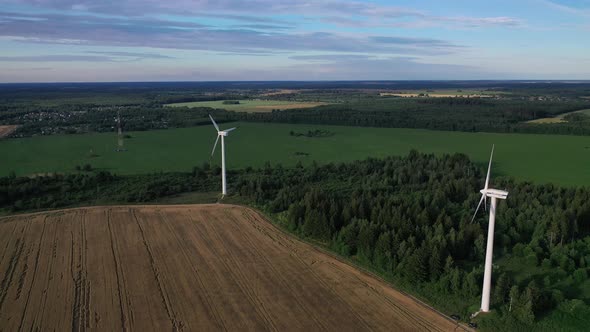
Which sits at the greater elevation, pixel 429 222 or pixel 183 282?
pixel 429 222

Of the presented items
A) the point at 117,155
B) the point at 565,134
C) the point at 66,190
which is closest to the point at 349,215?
the point at 66,190

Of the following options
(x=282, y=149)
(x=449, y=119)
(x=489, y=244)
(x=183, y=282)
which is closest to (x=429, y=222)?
(x=489, y=244)

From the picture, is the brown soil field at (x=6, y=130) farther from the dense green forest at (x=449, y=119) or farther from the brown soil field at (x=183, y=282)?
the brown soil field at (x=183, y=282)

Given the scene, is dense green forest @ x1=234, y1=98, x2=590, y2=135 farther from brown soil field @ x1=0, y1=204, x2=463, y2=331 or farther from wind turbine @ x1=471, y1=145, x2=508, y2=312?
wind turbine @ x1=471, y1=145, x2=508, y2=312

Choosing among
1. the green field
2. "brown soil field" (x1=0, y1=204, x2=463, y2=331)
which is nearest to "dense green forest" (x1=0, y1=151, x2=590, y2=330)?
"brown soil field" (x1=0, y1=204, x2=463, y2=331)

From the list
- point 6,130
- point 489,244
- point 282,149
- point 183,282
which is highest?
point 489,244

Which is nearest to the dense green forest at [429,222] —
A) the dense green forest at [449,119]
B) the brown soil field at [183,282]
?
the brown soil field at [183,282]

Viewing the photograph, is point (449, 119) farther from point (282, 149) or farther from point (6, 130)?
point (6, 130)
